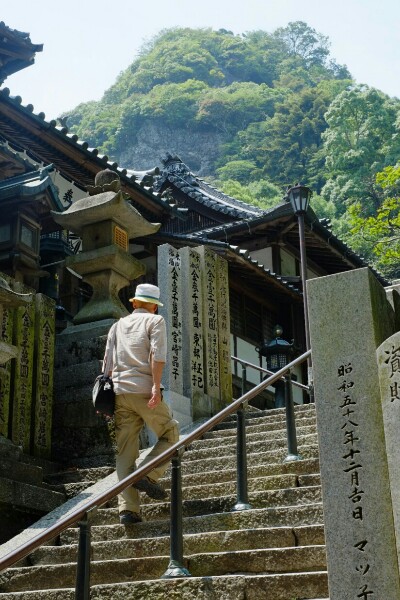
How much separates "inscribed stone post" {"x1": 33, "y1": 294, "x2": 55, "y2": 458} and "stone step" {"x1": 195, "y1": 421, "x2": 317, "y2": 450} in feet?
6.32

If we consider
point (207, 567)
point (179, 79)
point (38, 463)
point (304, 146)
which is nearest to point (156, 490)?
point (207, 567)

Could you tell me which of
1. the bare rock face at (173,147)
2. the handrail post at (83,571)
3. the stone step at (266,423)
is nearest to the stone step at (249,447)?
the stone step at (266,423)

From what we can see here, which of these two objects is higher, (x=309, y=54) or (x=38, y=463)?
(x=309, y=54)

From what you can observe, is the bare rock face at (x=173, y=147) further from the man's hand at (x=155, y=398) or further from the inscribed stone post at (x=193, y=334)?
the man's hand at (x=155, y=398)

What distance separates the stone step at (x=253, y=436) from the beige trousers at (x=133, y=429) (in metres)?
2.02

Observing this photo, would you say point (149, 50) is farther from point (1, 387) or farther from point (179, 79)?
point (1, 387)

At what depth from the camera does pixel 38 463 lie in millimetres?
9836

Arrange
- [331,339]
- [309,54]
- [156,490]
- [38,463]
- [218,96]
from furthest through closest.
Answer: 1. [309,54]
2. [218,96]
3. [38,463]
4. [156,490]
5. [331,339]

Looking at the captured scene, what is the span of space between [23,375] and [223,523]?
4.25 m

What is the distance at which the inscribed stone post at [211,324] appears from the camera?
12491 mm

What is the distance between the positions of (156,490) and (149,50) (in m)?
114

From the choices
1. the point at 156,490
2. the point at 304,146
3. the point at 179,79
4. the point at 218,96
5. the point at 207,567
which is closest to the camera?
the point at 207,567

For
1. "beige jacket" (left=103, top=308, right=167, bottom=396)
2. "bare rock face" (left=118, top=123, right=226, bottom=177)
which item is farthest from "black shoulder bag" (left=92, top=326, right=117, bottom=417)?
"bare rock face" (left=118, top=123, right=226, bottom=177)

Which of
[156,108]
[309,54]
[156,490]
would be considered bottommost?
[156,490]
